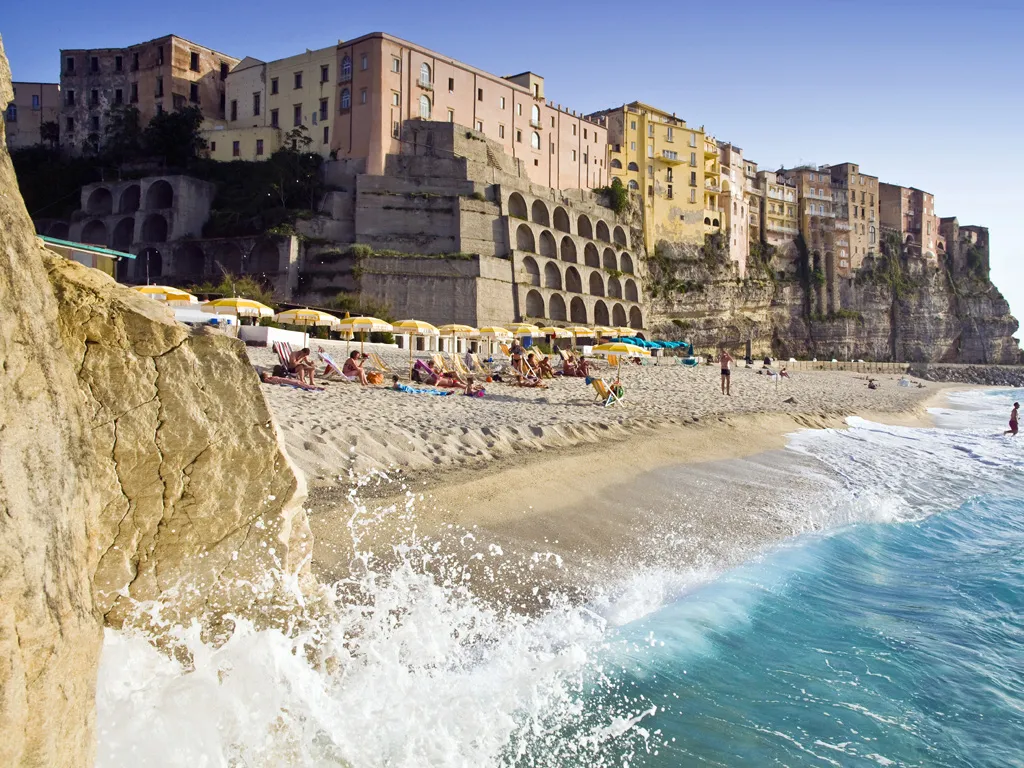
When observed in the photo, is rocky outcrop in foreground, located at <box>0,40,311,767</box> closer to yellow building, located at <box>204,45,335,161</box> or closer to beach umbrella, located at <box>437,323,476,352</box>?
beach umbrella, located at <box>437,323,476,352</box>

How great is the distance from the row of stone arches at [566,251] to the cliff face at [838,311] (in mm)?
4919

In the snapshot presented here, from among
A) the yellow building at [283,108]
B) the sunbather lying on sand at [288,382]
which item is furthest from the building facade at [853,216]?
the sunbather lying on sand at [288,382]

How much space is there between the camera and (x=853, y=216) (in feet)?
271

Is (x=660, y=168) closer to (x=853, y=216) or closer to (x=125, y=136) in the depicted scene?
(x=853, y=216)

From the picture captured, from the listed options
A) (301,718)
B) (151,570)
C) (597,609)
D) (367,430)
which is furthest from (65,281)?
(367,430)

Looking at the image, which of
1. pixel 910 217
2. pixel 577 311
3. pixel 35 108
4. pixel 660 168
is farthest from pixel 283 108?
pixel 910 217

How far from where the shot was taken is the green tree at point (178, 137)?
5041 cm

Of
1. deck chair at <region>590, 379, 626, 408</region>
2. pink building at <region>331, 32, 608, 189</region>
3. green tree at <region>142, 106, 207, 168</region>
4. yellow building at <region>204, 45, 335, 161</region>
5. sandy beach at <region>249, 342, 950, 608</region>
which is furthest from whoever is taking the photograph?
green tree at <region>142, 106, 207, 168</region>

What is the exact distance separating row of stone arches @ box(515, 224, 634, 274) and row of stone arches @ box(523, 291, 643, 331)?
3.17m

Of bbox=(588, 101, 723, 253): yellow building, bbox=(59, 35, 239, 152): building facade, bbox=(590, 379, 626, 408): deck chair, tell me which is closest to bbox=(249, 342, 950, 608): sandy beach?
bbox=(590, 379, 626, 408): deck chair

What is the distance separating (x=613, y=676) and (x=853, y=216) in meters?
87.8

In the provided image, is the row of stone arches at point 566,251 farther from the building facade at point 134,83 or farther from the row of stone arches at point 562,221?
the building facade at point 134,83

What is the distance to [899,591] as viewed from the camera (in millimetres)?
7387

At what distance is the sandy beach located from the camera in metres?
6.38
